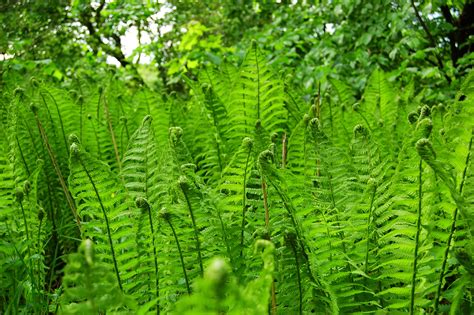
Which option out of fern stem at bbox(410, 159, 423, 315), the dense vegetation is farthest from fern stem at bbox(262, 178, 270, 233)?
fern stem at bbox(410, 159, 423, 315)

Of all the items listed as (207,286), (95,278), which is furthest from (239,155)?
(207,286)

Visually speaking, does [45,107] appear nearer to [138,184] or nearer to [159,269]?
[138,184]

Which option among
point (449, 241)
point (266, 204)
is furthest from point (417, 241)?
point (266, 204)

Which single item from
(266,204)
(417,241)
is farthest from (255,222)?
(417,241)

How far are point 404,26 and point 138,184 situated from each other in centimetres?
244

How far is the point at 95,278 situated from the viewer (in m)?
0.56

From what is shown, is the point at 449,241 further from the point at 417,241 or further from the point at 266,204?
the point at 266,204

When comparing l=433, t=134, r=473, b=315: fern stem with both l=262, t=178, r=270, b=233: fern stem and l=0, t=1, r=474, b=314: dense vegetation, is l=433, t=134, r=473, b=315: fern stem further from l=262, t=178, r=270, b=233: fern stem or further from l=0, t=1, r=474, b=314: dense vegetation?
l=262, t=178, r=270, b=233: fern stem

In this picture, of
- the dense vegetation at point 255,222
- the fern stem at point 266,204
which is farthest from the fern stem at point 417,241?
the fern stem at point 266,204

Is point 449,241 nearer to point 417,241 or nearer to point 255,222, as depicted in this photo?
point 417,241

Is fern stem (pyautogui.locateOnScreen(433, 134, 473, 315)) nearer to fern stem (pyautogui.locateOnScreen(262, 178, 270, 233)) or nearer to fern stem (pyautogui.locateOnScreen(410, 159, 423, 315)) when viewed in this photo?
fern stem (pyautogui.locateOnScreen(410, 159, 423, 315))

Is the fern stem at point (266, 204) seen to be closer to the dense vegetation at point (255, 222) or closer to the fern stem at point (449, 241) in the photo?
the dense vegetation at point (255, 222)

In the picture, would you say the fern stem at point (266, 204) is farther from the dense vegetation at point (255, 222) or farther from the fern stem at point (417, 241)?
the fern stem at point (417, 241)

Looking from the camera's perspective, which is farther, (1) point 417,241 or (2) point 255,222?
(2) point 255,222
